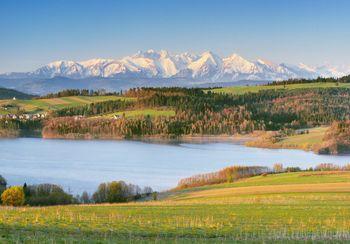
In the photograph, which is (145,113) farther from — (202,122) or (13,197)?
(13,197)

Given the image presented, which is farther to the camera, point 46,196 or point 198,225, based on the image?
point 46,196

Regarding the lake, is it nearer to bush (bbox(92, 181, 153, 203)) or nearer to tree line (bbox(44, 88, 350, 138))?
bush (bbox(92, 181, 153, 203))

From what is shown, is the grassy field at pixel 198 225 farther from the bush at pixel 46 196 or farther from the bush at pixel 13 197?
the bush at pixel 13 197

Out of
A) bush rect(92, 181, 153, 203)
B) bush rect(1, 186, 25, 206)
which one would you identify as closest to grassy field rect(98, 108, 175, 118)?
bush rect(92, 181, 153, 203)

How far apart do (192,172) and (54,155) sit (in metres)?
37.9

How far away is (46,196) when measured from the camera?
183ft

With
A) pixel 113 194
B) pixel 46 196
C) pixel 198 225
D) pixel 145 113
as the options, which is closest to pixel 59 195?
pixel 46 196

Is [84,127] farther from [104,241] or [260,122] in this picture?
[104,241]

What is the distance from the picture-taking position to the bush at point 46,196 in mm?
53562

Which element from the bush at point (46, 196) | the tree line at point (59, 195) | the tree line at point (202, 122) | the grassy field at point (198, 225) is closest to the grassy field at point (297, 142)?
the tree line at point (202, 122)

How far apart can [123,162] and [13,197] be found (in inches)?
1900

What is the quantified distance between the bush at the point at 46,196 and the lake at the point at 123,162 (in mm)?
6785

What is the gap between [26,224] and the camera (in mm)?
20594

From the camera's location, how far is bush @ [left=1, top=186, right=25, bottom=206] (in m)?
52.5
